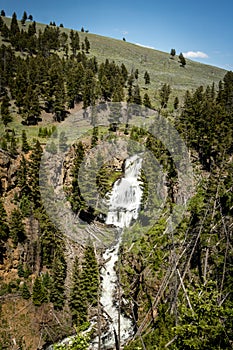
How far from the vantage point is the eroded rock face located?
151 ft

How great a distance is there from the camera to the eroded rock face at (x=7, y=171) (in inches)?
1813

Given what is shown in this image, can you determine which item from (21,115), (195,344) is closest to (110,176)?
(21,115)

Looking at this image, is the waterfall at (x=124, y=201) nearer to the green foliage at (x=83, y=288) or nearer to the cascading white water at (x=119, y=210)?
the cascading white water at (x=119, y=210)

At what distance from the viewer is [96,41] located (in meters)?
→ 134

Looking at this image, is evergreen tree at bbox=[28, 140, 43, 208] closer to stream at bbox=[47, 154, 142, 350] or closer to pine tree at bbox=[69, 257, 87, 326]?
stream at bbox=[47, 154, 142, 350]

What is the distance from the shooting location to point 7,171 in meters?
46.8

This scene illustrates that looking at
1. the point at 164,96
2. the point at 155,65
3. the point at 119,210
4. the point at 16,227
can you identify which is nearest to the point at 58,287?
the point at 16,227

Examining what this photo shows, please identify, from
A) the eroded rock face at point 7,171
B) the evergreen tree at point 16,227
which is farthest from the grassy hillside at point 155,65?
the evergreen tree at point 16,227

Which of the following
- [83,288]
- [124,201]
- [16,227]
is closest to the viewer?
[83,288]

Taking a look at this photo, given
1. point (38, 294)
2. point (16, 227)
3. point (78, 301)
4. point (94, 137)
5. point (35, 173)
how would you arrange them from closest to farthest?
point (78, 301) < point (38, 294) < point (16, 227) < point (35, 173) < point (94, 137)

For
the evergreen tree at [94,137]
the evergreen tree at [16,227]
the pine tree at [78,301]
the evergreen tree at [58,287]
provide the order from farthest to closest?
the evergreen tree at [94,137], the evergreen tree at [16,227], the evergreen tree at [58,287], the pine tree at [78,301]

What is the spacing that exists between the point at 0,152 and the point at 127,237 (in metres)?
22.4

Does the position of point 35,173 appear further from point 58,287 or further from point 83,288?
point 83,288

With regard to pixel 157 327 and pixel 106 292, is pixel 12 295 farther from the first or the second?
pixel 157 327
